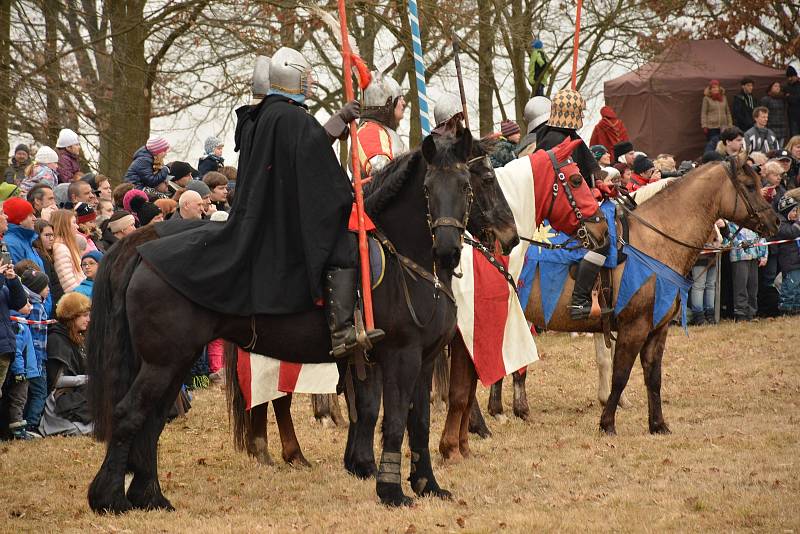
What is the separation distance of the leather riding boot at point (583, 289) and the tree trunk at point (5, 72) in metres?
6.20

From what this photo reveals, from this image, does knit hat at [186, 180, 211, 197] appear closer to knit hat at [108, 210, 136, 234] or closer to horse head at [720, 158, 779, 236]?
knit hat at [108, 210, 136, 234]

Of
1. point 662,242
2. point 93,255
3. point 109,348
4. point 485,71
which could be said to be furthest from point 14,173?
point 485,71

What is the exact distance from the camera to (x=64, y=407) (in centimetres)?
1019

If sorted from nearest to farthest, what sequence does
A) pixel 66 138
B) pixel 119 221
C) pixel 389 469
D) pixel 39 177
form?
pixel 389 469, pixel 119 221, pixel 39 177, pixel 66 138

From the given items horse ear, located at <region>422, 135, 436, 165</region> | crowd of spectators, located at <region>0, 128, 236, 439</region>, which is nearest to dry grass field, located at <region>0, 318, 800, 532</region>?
crowd of spectators, located at <region>0, 128, 236, 439</region>

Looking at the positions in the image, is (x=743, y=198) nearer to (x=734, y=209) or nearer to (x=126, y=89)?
(x=734, y=209)

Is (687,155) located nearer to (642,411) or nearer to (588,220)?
(642,411)

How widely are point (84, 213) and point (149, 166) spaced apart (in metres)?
1.93

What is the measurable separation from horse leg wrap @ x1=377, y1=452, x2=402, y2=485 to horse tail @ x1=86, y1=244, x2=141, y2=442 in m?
1.53

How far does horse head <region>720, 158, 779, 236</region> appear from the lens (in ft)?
32.2

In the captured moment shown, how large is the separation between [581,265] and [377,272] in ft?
10.2

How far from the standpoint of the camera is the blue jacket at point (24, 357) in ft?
31.4

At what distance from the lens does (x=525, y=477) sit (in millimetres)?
7824

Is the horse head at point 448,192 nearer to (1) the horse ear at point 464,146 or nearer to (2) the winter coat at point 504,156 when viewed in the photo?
(1) the horse ear at point 464,146
